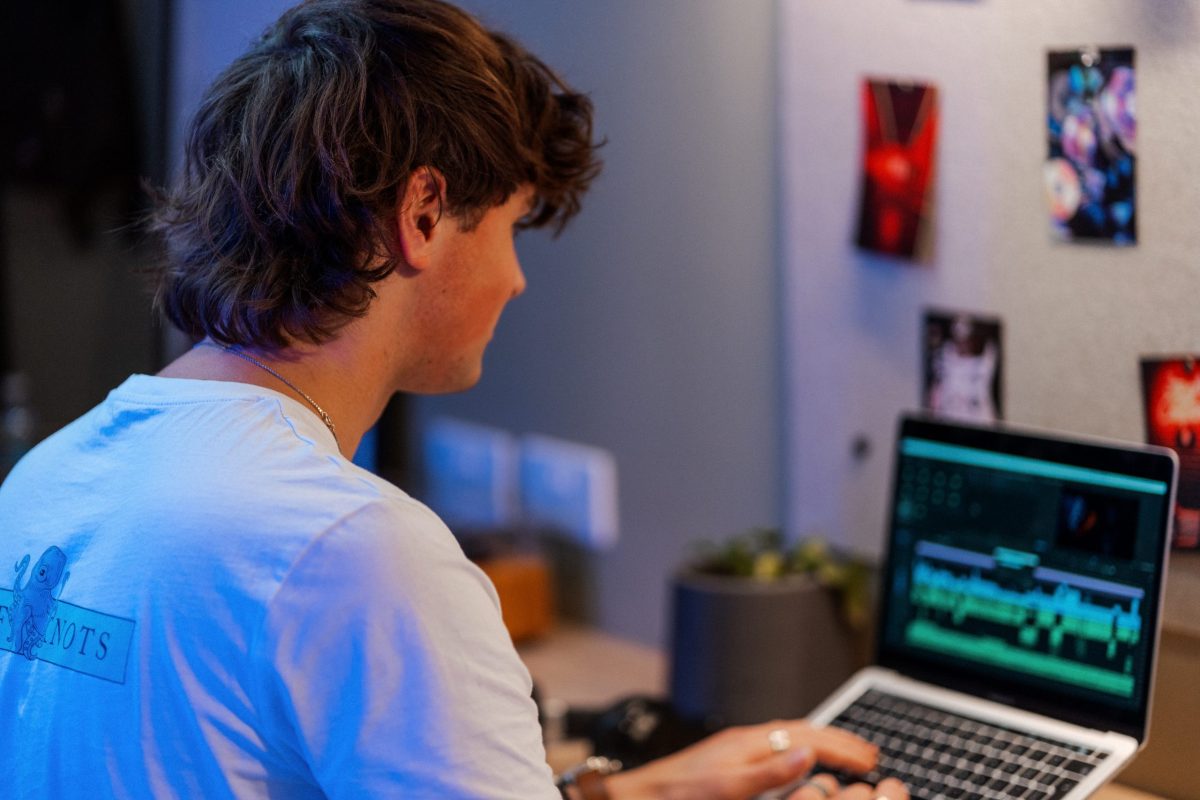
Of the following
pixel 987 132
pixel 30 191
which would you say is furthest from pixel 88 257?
pixel 987 132

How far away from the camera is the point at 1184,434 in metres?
1.12

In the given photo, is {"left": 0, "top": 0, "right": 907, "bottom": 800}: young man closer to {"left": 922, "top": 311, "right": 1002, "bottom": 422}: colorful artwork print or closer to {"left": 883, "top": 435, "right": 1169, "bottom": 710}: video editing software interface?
{"left": 883, "top": 435, "right": 1169, "bottom": 710}: video editing software interface

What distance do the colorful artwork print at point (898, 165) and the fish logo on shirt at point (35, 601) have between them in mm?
868

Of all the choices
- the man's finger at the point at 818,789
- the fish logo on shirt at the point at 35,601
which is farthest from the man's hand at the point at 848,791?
the fish logo on shirt at the point at 35,601

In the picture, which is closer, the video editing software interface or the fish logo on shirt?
the fish logo on shirt

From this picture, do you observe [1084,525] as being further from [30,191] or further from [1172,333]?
[30,191]

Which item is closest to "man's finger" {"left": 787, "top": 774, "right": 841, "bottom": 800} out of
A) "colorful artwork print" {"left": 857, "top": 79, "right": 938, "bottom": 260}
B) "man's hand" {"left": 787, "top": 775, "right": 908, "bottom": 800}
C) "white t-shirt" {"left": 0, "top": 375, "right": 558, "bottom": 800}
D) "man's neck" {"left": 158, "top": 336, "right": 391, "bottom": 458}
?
"man's hand" {"left": 787, "top": 775, "right": 908, "bottom": 800}

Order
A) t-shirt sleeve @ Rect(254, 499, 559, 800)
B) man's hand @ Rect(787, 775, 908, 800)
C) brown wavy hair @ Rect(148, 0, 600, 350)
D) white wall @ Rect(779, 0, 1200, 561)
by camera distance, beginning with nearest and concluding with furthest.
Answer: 1. t-shirt sleeve @ Rect(254, 499, 559, 800)
2. brown wavy hair @ Rect(148, 0, 600, 350)
3. man's hand @ Rect(787, 775, 908, 800)
4. white wall @ Rect(779, 0, 1200, 561)

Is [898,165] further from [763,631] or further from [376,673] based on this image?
[376,673]

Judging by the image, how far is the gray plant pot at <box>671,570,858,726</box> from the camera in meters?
1.40

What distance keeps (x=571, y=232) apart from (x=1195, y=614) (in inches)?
32.1

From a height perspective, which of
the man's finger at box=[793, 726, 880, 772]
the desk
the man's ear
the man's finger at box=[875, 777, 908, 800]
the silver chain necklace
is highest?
the man's ear

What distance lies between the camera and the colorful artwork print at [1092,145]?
1.13 meters

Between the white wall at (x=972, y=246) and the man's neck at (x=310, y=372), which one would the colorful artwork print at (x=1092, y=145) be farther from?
the man's neck at (x=310, y=372)
